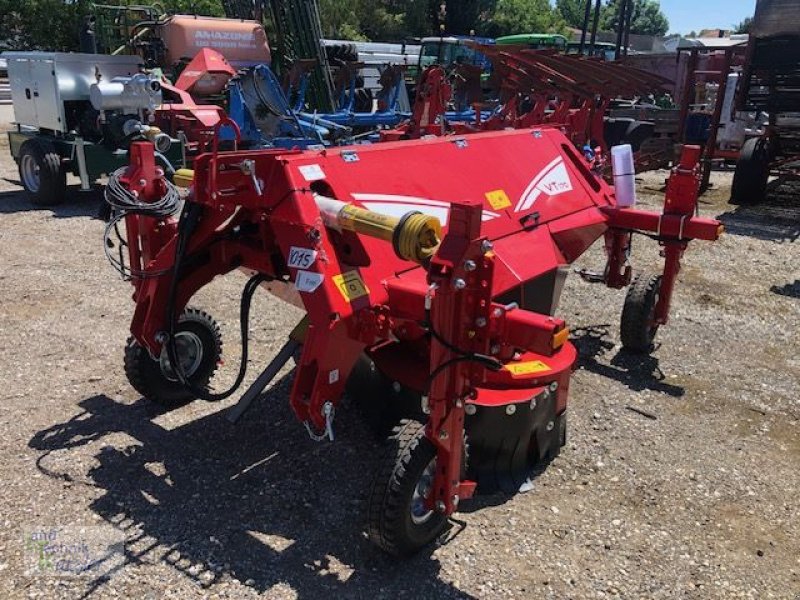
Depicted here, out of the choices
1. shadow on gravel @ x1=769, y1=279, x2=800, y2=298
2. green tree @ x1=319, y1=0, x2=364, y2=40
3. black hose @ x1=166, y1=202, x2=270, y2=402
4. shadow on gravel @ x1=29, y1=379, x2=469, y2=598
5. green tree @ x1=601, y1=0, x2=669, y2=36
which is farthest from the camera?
green tree @ x1=601, y1=0, x2=669, y2=36

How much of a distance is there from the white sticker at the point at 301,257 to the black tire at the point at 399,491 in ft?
2.55

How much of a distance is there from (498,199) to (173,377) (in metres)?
2.12

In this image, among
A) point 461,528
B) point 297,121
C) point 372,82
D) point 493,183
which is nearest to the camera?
point 461,528

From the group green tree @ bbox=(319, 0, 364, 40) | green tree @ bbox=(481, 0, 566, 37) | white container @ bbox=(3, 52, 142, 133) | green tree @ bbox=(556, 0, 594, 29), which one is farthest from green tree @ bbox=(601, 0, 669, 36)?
white container @ bbox=(3, 52, 142, 133)

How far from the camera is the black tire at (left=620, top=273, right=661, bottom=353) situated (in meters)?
4.98

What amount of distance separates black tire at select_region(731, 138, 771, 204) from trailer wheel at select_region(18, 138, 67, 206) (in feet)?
31.2

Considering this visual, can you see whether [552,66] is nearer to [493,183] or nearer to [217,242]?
[493,183]

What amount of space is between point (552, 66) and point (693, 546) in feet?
25.8

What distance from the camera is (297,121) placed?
10.5 m

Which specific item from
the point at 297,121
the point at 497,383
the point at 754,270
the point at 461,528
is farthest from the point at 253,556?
the point at 297,121

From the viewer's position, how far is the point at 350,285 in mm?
3018

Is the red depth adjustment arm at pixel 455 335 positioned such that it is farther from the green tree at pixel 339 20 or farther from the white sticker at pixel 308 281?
the green tree at pixel 339 20

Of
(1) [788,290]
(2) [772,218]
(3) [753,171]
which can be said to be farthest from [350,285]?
(3) [753,171]

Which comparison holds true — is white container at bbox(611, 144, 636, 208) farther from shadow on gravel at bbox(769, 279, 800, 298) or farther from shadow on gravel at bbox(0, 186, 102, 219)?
shadow on gravel at bbox(0, 186, 102, 219)
